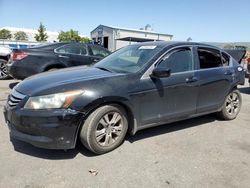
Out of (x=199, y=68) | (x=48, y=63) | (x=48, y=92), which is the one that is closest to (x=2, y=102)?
(x=48, y=63)

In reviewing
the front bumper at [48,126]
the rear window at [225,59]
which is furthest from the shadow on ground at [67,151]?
the rear window at [225,59]

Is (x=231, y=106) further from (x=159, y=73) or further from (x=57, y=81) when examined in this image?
(x=57, y=81)

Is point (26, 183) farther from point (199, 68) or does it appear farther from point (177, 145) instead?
point (199, 68)

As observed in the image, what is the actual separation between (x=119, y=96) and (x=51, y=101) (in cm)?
90

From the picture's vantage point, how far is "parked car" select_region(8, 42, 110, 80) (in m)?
7.37

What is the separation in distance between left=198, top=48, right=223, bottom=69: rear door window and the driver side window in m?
0.30

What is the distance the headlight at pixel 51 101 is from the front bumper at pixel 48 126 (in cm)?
6

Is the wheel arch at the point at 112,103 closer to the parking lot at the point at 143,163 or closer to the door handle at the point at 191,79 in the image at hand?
the parking lot at the point at 143,163

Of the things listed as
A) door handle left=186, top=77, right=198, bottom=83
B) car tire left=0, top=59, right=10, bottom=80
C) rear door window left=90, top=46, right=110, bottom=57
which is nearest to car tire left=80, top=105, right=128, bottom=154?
door handle left=186, top=77, right=198, bottom=83

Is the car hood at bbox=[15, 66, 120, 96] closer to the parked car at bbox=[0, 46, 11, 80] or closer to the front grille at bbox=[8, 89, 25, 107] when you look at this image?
the front grille at bbox=[8, 89, 25, 107]

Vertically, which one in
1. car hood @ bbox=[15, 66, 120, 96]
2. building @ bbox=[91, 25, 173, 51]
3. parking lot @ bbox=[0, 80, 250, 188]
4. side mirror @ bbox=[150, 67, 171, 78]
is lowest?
parking lot @ bbox=[0, 80, 250, 188]

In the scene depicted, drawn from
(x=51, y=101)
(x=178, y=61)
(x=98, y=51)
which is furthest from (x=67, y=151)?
(x=98, y=51)

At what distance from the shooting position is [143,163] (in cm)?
342

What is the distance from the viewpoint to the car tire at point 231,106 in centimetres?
530
